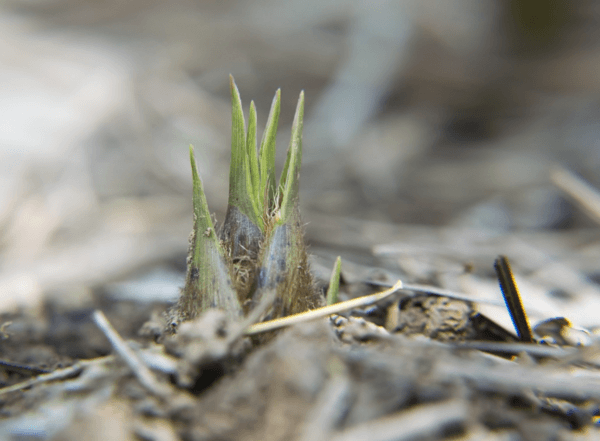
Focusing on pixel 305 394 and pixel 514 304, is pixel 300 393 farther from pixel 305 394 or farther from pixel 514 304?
pixel 514 304

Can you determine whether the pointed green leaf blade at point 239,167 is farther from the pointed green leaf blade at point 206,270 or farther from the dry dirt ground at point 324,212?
the dry dirt ground at point 324,212

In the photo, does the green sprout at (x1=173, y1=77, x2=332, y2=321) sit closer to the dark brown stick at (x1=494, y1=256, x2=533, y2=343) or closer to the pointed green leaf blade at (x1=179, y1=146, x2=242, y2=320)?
the pointed green leaf blade at (x1=179, y1=146, x2=242, y2=320)

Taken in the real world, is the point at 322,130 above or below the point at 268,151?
above

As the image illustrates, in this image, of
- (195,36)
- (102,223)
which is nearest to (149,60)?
(195,36)

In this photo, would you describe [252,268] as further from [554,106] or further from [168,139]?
[554,106]

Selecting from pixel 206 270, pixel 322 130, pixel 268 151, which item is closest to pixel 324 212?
pixel 322 130

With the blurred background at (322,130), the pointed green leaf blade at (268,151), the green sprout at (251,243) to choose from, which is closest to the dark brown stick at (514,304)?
the blurred background at (322,130)
